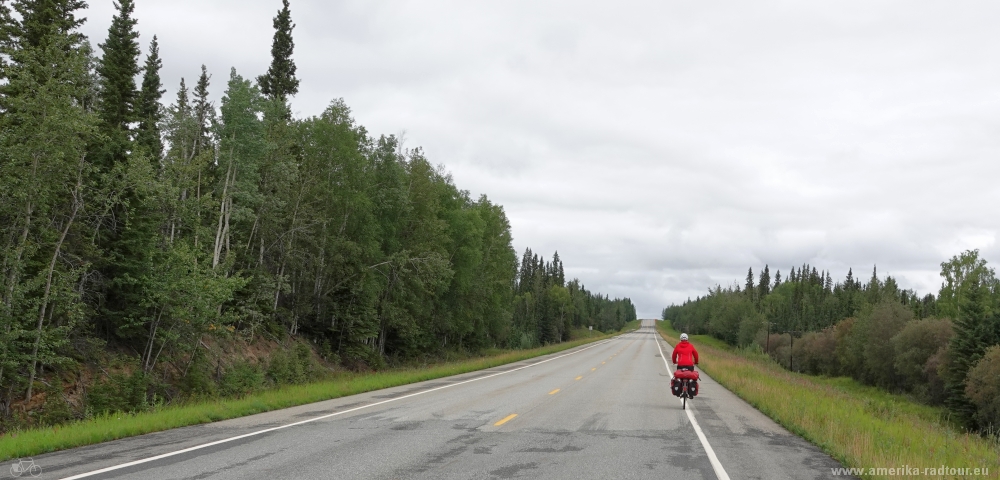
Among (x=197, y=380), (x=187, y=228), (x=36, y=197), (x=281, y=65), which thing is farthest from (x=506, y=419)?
(x=281, y=65)

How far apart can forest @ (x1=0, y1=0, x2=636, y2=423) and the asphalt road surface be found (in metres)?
7.75

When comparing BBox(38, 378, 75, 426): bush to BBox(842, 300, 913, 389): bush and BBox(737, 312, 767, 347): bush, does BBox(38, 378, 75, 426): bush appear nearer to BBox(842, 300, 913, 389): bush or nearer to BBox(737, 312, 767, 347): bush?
BBox(842, 300, 913, 389): bush

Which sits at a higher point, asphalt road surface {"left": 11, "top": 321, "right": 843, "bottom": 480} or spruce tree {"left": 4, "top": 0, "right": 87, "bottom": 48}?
spruce tree {"left": 4, "top": 0, "right": 87, "bottom": 48}

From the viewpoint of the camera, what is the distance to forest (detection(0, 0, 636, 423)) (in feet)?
50.5

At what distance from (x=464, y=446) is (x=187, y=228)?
19498 millimetres

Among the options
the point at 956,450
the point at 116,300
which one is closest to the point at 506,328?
the point at 116,300

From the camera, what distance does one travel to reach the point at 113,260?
19.5m

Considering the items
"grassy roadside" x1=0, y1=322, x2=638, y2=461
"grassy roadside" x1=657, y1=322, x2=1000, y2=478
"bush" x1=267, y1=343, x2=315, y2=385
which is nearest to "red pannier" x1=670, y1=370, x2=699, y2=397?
"grassy roadside" x1=657, y1=322, x2=1000, y2=478

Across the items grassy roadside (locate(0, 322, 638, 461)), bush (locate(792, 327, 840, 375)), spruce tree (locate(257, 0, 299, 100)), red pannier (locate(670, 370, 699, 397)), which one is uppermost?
spruce tree (locate(257, 0, 299, 100))

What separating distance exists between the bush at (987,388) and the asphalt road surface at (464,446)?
29520 mm

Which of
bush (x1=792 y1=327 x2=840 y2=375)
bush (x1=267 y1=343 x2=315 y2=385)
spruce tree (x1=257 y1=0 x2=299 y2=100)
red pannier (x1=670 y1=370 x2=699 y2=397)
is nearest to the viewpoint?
red pannier (x1=670 y1=370 x2=699 y2=397)

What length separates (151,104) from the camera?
114ft

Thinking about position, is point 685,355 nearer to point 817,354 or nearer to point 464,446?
point 464,446

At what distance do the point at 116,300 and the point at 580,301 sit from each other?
496 feet
